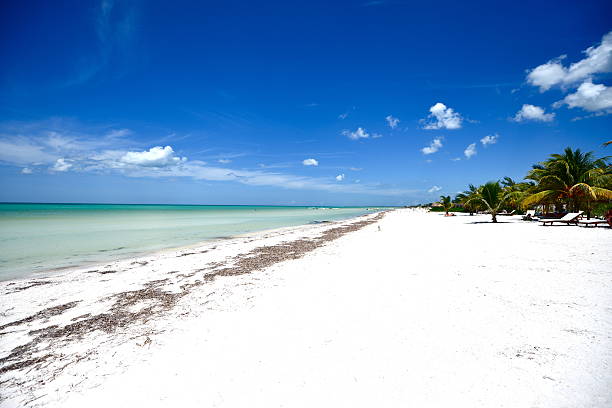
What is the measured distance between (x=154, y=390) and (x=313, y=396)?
1.82m

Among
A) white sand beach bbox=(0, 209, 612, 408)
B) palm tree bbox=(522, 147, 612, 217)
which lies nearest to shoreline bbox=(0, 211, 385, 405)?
white sand beach bbox=(0, 209, 612, 408)

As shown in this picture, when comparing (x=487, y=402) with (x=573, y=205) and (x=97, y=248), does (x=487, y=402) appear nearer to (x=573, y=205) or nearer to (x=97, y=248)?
(x=97, y=248)

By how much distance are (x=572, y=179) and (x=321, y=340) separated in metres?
28.3

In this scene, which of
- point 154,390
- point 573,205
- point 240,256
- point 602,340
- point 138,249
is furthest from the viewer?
point 573,205

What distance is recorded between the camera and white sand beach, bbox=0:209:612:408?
283 cm

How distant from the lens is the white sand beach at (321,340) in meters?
2.83

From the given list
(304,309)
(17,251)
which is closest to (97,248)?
(17,251)

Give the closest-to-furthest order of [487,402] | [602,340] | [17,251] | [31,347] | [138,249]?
[487,402] < [602,340] < [31,347] < [17,251] < [138,249]

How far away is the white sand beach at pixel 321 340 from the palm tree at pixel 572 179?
1885 cm

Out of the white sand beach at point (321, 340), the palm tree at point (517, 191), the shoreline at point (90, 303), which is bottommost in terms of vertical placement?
the shoreline at point (90, 303)

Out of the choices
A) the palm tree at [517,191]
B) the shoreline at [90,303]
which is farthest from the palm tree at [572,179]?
the shoreline at [90,303]

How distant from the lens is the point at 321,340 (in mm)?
3883

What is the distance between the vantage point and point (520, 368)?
3047 millimetres

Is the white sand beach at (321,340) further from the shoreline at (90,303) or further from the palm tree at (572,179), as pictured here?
the palm tree at (572,179)
